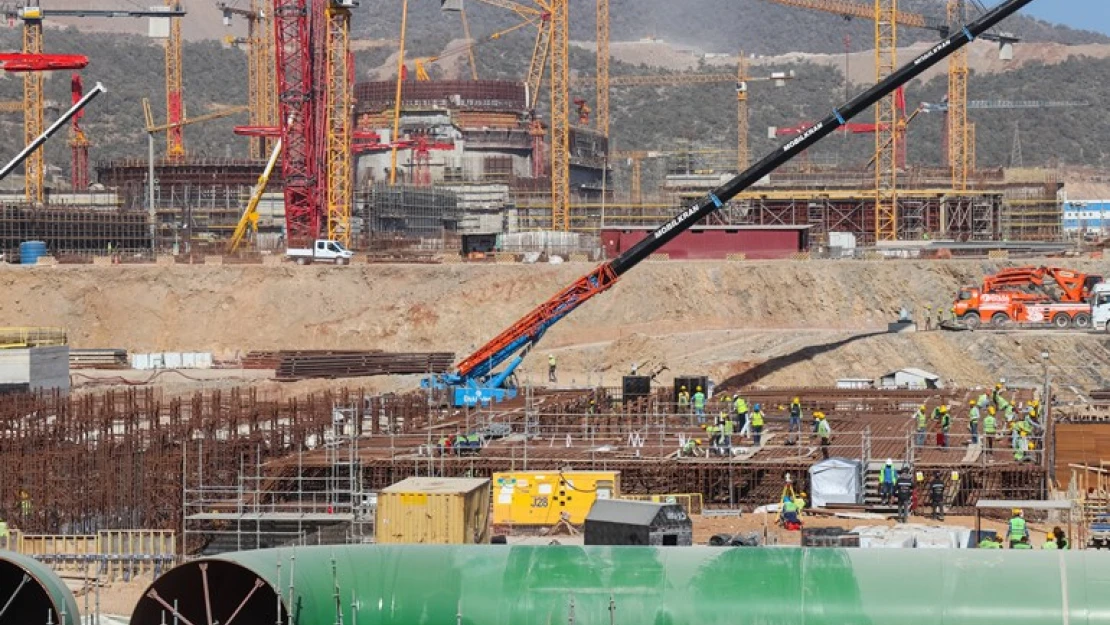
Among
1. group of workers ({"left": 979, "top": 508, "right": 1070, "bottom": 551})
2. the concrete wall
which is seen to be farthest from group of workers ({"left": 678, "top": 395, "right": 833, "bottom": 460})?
the concrete wall

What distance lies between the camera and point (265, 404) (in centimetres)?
4981

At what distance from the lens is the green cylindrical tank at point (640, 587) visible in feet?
66.5

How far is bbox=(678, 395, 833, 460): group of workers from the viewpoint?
3794cm

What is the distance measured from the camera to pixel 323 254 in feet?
247

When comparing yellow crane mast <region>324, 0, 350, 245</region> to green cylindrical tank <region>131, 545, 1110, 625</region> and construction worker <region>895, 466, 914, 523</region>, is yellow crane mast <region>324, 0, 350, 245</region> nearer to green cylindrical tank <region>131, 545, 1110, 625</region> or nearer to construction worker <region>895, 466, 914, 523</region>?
construction worker <region>895, 466, 914, 523</region>

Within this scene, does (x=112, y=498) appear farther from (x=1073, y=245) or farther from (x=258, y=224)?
(x=258, y=224)

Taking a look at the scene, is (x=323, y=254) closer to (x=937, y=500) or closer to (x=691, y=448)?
(x=691, y=448)

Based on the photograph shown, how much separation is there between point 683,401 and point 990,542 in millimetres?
20659

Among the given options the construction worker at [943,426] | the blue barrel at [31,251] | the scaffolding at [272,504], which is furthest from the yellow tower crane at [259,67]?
the scaffolding at [272,504]

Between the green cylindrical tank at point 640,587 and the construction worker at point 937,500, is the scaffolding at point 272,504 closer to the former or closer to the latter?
the green cylindrical tank at point 640,587

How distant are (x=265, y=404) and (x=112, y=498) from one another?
571 inches

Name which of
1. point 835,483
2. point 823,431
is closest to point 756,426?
point 823,431

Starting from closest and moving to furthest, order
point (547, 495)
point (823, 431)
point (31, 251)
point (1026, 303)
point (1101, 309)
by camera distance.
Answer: point (547, 495), point (823, 431), point (1101, 309), point (1026, 303), point (31, 251)

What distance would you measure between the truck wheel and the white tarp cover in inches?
1086
